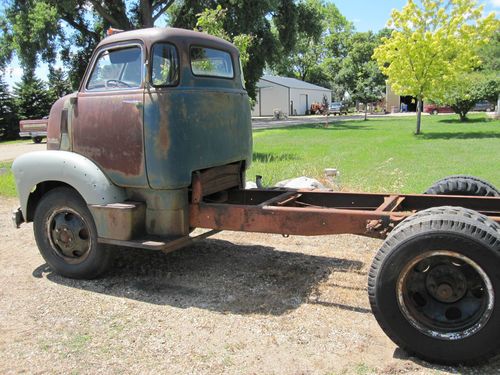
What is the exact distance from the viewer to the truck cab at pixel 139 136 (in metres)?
4.62

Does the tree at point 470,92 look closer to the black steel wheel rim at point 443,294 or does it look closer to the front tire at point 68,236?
the front tire at point 68,236

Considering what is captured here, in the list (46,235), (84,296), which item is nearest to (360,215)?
(84,296)

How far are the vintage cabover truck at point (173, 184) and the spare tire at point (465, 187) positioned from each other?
1cm

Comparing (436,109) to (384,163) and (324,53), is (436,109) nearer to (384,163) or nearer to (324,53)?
(324,53)

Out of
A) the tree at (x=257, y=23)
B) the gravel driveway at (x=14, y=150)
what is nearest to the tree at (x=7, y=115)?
the gravel driveway at (x=14, y=150)

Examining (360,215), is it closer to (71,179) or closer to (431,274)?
(431,274)

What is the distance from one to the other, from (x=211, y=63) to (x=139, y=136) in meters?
1.28

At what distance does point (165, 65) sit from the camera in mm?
4750

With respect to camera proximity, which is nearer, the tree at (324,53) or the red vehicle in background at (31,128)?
the red vehicle in background at (31,128)

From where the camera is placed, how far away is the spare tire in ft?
17.3

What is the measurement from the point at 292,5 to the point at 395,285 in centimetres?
2603

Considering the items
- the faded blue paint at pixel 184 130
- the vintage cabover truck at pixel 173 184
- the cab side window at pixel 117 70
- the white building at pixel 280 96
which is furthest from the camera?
the white building at pixel 280 96

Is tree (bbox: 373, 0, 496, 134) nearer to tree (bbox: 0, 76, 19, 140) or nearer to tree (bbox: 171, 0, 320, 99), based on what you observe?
tree (bbox: 171, 0, 320, 99)

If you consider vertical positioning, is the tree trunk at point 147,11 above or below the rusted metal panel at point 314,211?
above
